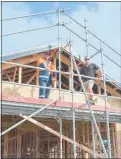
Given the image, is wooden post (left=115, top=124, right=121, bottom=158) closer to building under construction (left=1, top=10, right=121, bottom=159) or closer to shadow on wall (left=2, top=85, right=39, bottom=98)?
building under construction (left=1, top=10, right=121, bottom=159)

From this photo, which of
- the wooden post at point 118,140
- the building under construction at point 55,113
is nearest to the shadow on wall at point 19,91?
the building under construction at point 55,113

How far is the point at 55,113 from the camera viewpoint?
9766mm

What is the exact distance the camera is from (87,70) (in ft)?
37.3

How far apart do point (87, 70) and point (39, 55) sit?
227cm

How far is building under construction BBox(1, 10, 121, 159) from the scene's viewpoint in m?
9.36

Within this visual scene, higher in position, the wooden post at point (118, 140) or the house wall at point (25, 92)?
the house wall at point (25, 92)

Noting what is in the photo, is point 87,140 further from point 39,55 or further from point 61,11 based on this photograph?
point 61,11

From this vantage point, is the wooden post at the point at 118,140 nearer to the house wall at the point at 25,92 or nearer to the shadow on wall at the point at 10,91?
the house wall at the point at 25,92

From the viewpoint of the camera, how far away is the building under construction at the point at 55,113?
Answer: 9359 mm

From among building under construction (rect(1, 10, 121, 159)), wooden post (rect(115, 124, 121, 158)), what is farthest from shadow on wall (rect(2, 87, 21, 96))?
wooden post (rect(115, 124, 121, 158))

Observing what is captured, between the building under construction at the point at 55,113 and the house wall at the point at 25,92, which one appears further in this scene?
the house wall at the point at 25,92

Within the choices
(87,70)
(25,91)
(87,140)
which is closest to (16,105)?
(25,91)

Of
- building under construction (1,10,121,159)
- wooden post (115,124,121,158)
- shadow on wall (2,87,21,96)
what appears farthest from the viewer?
wooden post (115,124,121,158)

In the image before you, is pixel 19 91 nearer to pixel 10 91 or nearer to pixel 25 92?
pixel 25 92
